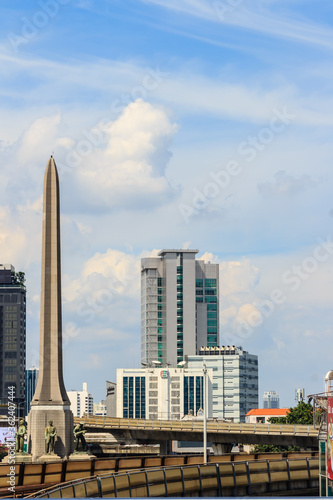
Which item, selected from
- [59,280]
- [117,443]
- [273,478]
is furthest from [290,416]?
[273,478]

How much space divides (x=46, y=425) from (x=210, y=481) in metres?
24.9

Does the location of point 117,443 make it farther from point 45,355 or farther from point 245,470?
point 245,470

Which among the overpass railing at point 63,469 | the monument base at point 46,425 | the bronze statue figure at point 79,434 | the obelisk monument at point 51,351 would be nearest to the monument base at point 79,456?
the bronze statue figure at point 79,434

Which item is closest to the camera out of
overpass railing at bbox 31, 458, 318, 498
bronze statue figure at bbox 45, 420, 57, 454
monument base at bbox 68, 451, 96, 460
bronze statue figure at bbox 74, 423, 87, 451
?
overpass railing at bbox 31, 458, 318, 498

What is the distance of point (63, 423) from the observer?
68188 millimetres

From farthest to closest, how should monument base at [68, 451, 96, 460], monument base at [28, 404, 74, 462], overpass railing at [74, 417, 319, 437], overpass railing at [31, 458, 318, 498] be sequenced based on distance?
overpass railing at [74, 417, 319, 437], monument base at [28, 404, 74, 462], monument base at [68, 451, 96, 460], overpass railing at [31, 458, 318, 498]

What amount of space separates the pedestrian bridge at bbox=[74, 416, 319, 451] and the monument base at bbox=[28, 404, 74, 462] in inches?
1579

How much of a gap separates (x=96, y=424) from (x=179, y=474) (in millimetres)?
79202

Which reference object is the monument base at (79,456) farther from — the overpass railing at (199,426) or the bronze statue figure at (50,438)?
the overpass railing at (199,426)

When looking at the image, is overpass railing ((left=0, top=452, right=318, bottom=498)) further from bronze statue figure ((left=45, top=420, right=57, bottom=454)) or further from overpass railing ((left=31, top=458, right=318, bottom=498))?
bronze statue figure ((left=45, top=420, right=57, bottom=454))

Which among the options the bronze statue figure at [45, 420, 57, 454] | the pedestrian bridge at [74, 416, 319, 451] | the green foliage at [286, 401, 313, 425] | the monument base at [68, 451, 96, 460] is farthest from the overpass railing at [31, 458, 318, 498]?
the green foliage at [286, 401, 313, 425]

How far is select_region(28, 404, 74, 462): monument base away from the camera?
6724 centimetres

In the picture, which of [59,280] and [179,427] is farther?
[179,427]

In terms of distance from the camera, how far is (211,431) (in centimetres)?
10869
